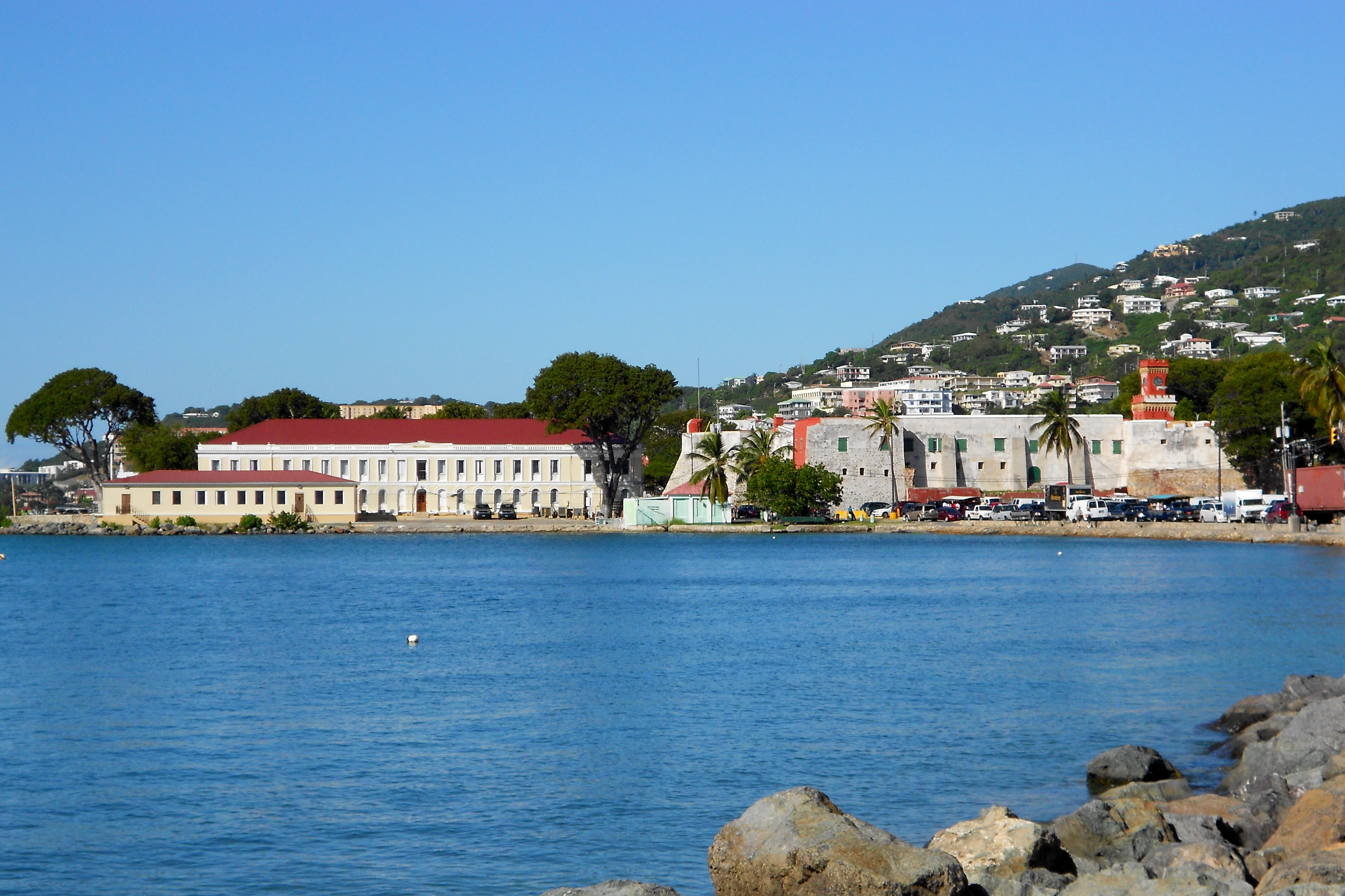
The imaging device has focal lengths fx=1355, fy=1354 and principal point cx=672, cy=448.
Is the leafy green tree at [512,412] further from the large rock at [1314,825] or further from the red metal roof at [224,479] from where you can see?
the large rock at [1314,825]

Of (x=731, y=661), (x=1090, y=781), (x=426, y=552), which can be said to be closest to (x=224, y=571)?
(x=426, y=552)

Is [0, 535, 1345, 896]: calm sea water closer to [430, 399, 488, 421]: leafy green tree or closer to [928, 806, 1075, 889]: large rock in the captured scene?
[928, 806, 1075, 889]: large rock

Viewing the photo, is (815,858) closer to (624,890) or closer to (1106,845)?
(624,890)

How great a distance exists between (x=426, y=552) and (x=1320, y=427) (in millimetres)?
50153

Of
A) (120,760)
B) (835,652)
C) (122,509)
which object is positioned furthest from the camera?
(122,509)

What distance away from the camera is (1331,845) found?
11445mm

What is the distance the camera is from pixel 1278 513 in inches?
2734

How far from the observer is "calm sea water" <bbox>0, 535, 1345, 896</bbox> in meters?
14.2

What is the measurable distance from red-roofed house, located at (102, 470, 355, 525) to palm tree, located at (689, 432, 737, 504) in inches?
1059

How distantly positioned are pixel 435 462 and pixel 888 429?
3628 cm

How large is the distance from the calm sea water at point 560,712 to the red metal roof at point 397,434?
54.2 metres

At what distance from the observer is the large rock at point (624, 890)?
984 centimetres

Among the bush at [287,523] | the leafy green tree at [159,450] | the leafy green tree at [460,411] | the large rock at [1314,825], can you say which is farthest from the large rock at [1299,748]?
the leafy green tree at [460,411]

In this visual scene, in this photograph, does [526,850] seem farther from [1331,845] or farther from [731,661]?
[731,661]
